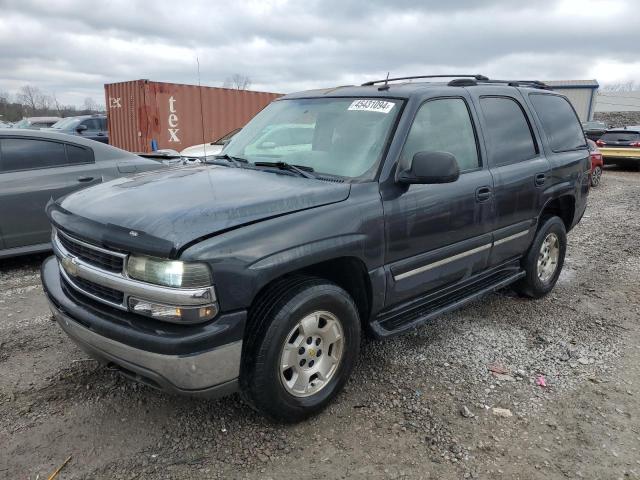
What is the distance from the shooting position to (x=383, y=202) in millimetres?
3092

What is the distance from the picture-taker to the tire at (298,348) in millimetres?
2603

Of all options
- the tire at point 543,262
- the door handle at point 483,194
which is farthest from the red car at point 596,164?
the door handle at point 483,194

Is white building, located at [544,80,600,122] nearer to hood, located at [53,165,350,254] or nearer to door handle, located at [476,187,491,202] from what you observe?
door handle, located at [476,187,491,202]

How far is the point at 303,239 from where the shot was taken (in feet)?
8.77

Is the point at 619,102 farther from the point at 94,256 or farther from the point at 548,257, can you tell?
the point at 94,256

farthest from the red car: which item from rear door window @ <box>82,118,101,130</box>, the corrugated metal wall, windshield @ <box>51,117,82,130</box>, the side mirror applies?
the corrugated metal wall

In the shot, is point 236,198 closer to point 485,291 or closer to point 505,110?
point 485,291

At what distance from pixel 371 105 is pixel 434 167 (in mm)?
767

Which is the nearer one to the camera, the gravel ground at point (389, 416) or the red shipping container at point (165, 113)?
the gravel ground at point (389, 416)

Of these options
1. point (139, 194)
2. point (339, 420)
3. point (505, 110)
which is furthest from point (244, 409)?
point (505, 110)

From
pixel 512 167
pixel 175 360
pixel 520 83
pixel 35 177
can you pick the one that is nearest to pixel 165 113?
pixel 35 177

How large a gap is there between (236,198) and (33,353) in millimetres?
2170

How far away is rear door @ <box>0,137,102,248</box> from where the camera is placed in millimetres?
5289

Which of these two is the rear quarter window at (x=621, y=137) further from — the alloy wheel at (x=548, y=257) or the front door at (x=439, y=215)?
the front door at (x=439, y=215)
